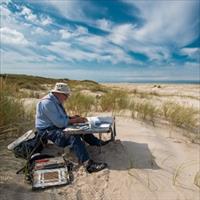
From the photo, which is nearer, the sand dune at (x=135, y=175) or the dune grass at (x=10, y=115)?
the sand dune at (x=135, y=175)

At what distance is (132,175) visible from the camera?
352cm

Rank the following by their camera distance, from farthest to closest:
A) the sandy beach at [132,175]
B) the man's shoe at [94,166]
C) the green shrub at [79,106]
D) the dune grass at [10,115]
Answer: the green shrub at [79,106] < the dune grass at [10,115] < the man's shoe at [94,166] < the sandy beach at [132,175]

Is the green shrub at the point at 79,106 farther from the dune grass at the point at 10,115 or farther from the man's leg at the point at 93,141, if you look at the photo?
the man's leg at the point at 93,141

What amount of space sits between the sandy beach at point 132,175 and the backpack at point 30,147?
12cm

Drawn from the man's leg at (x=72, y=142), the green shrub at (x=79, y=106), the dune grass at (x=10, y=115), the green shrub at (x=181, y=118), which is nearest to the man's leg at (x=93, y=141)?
the man's leg at (x=72, y=142)

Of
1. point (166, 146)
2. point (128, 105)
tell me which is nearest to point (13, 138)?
point (166, 146)

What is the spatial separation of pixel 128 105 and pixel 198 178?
13.5ft

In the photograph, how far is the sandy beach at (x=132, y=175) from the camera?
10.1 ft

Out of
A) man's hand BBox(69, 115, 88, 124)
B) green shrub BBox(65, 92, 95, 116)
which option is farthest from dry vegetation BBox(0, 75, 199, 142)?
man's hand BBox(69, 115, 88, 124)

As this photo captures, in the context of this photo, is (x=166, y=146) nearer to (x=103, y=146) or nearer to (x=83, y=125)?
(x=103, y=146)

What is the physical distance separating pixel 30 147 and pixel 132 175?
5.08ft

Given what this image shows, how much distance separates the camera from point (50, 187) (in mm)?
3164

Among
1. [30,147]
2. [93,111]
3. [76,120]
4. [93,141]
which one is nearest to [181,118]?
[93,111]

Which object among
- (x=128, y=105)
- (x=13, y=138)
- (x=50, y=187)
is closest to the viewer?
(x=50, y=187)
